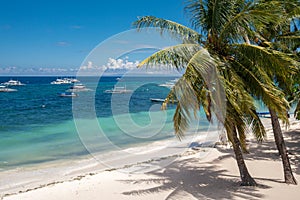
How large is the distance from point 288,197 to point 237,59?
313 cm

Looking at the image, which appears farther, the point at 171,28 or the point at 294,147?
the point at 294,147

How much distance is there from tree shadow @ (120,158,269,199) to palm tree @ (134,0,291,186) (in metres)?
1.29

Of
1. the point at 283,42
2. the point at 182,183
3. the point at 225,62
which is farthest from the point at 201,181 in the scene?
the point at 283,42

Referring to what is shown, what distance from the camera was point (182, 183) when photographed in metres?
7.06

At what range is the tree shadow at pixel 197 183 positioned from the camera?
606 cm

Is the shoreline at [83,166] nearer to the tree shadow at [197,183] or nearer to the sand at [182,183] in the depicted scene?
the sand at [182,183]

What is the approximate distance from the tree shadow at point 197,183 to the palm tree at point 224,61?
4.22 ft

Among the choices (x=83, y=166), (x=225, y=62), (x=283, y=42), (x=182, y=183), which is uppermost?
(x=283, y=42)

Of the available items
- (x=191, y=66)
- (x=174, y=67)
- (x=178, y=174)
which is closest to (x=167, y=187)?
(x=178, y=174)

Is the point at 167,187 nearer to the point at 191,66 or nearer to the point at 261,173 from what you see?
the point at 261,173

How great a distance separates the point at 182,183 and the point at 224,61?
345cm

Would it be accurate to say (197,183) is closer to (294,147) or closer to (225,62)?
(225,62)

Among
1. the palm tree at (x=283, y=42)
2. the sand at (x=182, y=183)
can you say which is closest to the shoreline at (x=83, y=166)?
the sand at (x=182, y=183)

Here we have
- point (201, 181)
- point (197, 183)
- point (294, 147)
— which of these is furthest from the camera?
point (294, 147)
